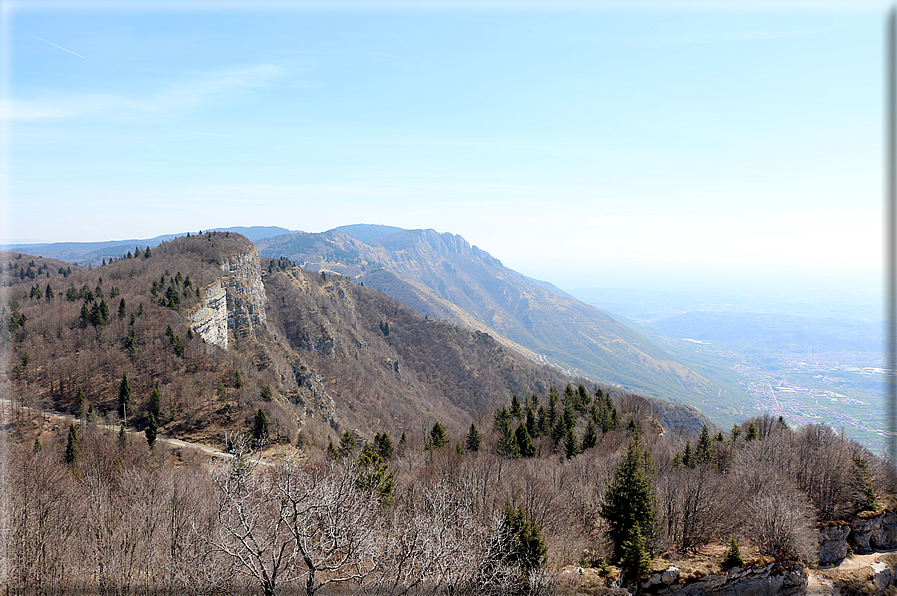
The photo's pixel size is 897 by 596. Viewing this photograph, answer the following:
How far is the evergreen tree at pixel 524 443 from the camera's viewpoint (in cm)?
5153

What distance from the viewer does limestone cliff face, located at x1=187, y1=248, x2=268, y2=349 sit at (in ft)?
310

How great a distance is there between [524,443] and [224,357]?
6646cm

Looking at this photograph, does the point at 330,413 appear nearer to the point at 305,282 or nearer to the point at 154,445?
the point at 154,445

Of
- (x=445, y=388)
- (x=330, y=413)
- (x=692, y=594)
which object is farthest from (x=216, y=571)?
(x=445, y=388)

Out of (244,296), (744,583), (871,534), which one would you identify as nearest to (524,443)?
(744,583)

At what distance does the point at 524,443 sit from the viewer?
52.4 metres

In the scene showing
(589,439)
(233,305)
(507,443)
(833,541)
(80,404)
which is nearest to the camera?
(833,541)

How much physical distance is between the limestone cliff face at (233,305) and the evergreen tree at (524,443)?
7470 centimetres

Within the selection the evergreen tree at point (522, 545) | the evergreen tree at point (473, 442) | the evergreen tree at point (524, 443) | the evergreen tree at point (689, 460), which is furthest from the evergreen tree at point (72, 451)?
the evergreen tree at point (689, 460)

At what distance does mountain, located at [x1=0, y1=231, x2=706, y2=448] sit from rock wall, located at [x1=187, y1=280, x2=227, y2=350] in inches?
17.9

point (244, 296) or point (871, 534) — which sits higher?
point (244, 296)

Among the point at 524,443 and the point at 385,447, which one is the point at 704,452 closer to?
the point at 524,443

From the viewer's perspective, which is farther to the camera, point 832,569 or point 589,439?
point 589,439

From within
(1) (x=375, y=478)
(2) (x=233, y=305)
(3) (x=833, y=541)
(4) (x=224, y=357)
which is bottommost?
(3) (x=833, y=541)
